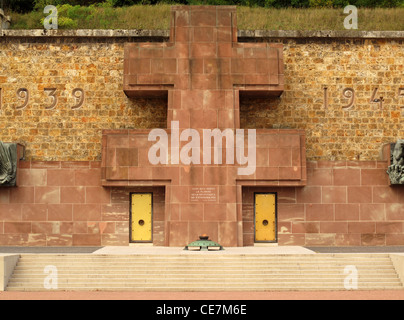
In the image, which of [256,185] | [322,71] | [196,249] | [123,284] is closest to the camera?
[123,284]

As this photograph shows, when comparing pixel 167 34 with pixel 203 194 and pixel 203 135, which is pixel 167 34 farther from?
pixel 203 194

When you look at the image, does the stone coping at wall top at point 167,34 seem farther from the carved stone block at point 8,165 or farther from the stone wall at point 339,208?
the stone wall at point 339,208

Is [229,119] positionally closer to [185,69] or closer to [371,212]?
[185,69]

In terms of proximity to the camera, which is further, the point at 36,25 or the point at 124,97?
the point at 36,25

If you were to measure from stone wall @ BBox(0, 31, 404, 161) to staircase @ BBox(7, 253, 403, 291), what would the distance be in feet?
20.5

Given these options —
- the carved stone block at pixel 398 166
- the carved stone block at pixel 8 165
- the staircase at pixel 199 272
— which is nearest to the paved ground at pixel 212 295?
the staircase at pixel 199 272

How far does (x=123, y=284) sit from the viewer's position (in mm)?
14672

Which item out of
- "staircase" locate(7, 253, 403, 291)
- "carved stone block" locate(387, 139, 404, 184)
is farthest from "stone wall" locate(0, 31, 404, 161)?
"staircase" locate(7, 253, 403, 291)

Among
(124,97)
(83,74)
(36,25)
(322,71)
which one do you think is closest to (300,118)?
(322,71)

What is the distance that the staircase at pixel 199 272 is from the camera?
48.0ft

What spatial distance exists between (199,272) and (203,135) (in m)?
6.15

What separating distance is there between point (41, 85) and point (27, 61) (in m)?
1.06

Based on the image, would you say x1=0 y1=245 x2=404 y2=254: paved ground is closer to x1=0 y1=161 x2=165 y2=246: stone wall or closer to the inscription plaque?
x1=0 y1=161 x2=165 y2=246: stone wall

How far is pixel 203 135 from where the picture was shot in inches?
786
